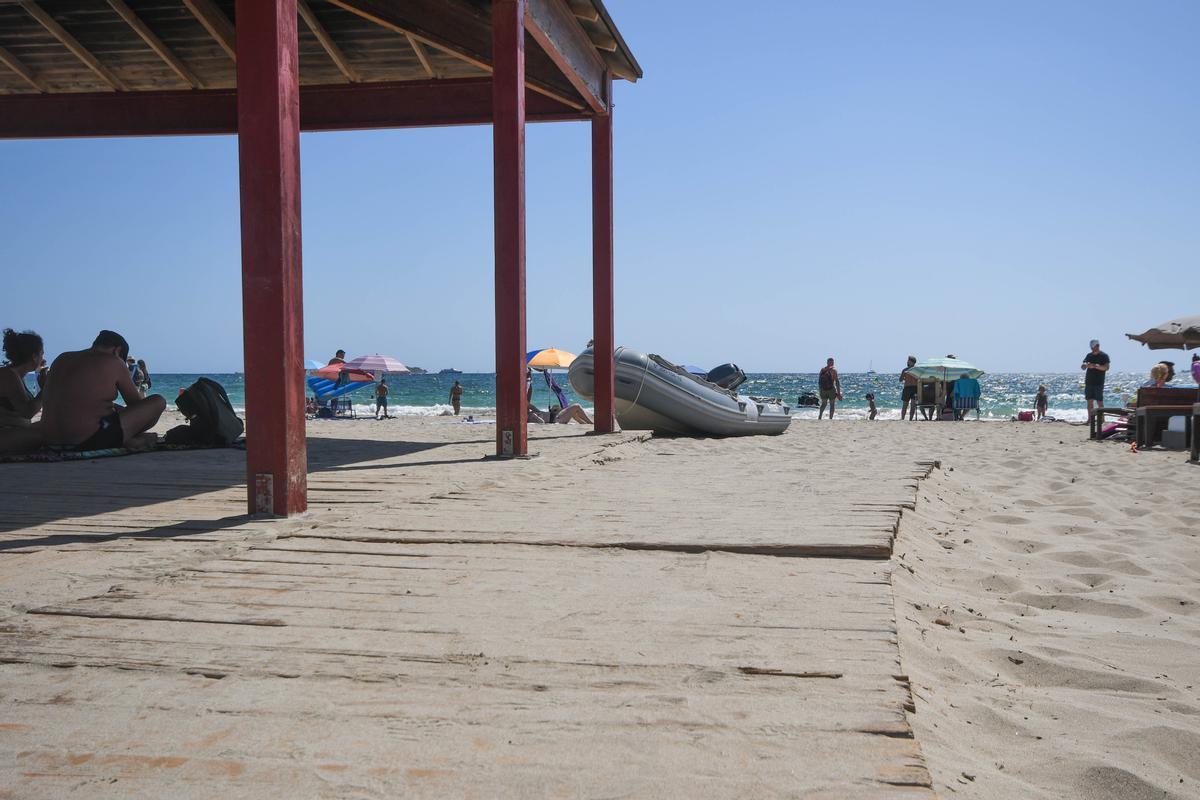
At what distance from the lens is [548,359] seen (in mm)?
20500

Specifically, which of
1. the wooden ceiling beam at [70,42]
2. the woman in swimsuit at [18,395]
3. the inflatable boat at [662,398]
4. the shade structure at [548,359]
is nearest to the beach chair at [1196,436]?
the inflatable boat at [662,398]

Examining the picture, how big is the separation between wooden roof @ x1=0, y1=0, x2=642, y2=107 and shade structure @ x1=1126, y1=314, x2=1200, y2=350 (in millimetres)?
8732

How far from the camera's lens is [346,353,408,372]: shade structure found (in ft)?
71.2

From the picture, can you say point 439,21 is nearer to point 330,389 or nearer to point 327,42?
point 327,42

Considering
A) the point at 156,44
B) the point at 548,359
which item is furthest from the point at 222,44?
the point at 548,359

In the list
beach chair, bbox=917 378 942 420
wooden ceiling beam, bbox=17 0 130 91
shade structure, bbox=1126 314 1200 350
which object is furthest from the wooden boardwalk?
beach chair, bbox=917 378 942 420

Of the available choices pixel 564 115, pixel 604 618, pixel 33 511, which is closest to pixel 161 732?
pixel 604 618

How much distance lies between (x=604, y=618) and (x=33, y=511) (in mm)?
3101

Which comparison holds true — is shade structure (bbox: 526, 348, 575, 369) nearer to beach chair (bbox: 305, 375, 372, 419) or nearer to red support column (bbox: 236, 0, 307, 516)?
beach chair (bbox: 305, 375, 372, 419)

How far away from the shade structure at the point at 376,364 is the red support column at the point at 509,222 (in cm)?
1582

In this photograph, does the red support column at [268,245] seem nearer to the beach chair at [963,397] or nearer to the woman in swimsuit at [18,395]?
the woman in swimsuit at [18,395]

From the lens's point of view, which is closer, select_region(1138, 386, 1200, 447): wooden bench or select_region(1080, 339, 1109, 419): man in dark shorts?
select_region(1138, 386, 1200, 447): wooden bench

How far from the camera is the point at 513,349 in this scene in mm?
6562

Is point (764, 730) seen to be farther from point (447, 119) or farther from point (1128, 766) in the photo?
point (447, 119)
